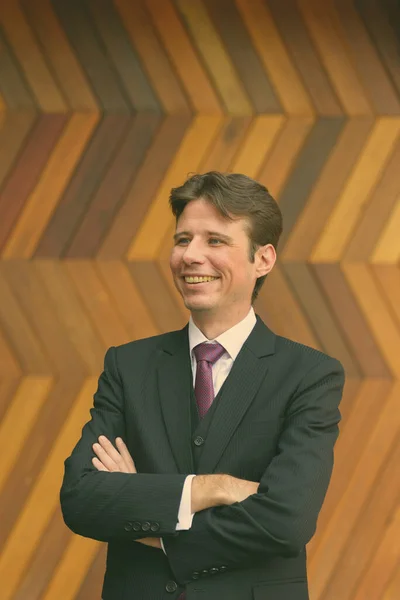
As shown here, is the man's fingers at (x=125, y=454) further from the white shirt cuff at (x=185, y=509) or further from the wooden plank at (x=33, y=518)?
the wooden plank at (x=33, y=518)

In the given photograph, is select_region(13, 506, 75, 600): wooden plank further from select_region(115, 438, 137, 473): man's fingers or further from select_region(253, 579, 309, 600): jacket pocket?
select_region(253, 579, 309, 600): jacket pocket

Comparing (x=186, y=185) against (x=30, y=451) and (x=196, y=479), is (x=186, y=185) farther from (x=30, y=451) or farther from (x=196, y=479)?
(x=30, y=451)

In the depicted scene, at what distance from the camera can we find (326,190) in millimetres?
3773

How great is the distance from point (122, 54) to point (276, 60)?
1.96ft

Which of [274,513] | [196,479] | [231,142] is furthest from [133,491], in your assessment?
[231,142]

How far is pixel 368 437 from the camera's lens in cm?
371

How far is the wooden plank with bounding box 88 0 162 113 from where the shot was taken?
381 centimetres

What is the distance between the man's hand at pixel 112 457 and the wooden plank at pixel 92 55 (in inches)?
73.6

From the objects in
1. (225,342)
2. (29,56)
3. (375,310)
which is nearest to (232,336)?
(225,342)

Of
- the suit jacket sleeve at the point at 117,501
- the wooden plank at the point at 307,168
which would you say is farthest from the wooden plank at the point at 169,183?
the suit jacket sleeve at the point at 117,501

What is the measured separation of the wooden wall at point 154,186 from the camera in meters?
3.73

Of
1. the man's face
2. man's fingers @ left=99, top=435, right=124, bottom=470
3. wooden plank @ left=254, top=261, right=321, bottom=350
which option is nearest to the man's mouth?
the man's face

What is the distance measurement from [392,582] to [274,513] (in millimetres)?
1774

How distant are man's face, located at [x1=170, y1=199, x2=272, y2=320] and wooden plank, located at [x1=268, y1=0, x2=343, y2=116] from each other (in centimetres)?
163
